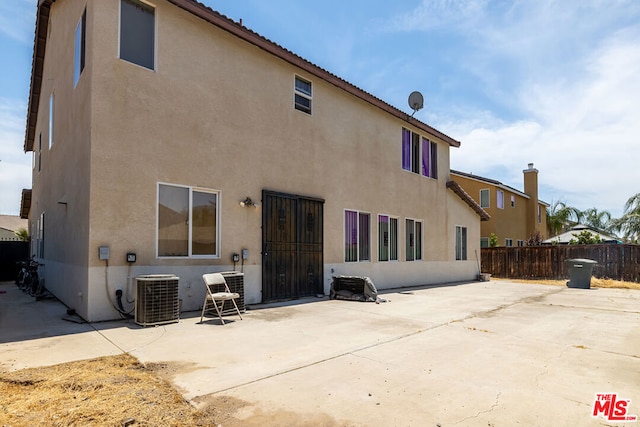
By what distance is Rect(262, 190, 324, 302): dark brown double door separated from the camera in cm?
907

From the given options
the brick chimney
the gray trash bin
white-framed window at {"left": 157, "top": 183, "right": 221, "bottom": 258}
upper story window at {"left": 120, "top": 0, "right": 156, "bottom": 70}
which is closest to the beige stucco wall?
upper story window at {"left": 120, "top": 0, "right": 156, "bottom": 70}

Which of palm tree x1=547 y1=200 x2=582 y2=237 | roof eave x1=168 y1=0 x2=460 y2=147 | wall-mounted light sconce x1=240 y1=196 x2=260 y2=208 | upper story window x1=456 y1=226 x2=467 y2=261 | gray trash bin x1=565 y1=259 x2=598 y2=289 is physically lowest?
gray trash bin x1=565 y1=259 x2=598 y2=289

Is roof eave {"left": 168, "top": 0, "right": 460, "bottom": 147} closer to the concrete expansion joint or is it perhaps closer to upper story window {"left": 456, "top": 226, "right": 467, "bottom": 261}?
upper story window {"left": 456, "top": 226, "right": 467, "bottom": 261}

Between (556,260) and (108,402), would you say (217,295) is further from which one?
(556,260)

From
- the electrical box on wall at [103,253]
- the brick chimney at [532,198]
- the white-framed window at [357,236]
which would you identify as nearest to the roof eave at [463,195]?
the white-framed window at [357,236]

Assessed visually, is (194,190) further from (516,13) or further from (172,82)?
(516,13)

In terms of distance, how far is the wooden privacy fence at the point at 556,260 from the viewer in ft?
54.6

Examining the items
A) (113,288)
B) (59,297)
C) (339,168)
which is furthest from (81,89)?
(339,168)

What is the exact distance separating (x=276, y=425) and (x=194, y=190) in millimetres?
5769

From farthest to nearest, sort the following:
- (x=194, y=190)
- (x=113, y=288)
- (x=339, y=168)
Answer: (x=339, y=168) < (x=194, y=190) < (x=113, y=288)

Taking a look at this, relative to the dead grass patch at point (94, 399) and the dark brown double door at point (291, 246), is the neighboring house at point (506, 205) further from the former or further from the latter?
the dead grass patch at point (94, 399)

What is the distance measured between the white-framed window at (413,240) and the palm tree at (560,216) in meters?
23.8

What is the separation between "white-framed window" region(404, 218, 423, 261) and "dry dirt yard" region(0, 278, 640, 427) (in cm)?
1095

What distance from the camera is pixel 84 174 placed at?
6.84 m
